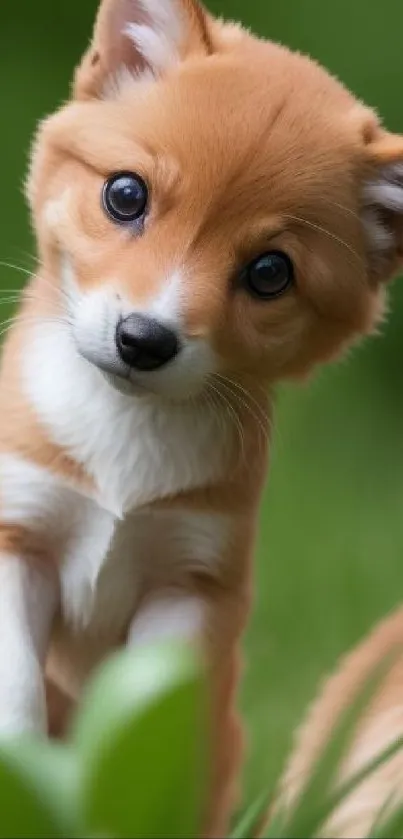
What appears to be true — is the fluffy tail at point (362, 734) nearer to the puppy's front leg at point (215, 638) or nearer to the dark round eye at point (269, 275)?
the puppy's front leg at point (215, 638)

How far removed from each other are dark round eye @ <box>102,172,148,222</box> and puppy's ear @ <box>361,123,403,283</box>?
0.15m

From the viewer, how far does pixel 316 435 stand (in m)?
1.08

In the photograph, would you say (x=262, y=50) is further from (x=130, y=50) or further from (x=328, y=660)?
(x=328, y=660)

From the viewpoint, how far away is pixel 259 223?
0.65 meters

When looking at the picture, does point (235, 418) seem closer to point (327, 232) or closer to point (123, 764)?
point (327, 232)

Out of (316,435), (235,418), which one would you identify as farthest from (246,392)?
(316,435)

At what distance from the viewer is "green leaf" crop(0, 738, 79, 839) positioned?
0.99 ft

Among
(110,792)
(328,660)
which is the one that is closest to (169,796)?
(110,792)

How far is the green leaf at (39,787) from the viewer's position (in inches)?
11.9

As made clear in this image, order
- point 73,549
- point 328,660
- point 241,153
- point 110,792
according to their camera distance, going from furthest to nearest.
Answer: point 328,660 → point 73,549 → point 241,153 → point 110,792

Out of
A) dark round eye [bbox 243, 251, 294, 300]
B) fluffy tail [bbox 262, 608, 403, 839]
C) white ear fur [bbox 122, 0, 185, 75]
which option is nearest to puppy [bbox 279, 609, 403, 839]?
fluffy tail [bbox 262, 608, 403, 839]

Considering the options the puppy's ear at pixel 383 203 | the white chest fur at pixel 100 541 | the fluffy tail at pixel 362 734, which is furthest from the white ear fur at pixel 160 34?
the fluffy tail at pixel 362 734

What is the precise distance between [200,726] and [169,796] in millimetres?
23

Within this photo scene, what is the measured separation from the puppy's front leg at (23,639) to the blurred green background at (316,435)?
291 mm
